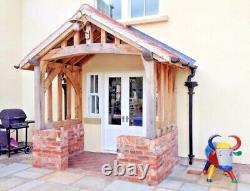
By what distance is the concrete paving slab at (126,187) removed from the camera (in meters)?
6.08

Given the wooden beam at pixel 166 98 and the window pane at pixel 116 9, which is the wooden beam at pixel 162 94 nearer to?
the wooden beam at pixel 166 98

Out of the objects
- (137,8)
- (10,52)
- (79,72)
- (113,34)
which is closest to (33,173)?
(79,72)

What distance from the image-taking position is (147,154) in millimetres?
6340

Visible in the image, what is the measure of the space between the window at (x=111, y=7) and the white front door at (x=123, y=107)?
2243 mm

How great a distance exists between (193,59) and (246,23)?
1808mm

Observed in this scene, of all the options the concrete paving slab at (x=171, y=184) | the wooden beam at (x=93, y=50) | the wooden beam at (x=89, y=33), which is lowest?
the concrete paving slab at (x=171, y=184)

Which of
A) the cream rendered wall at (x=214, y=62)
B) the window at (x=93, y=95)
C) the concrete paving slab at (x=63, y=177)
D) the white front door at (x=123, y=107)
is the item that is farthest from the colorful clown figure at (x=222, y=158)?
the window at (x=93, y=95)

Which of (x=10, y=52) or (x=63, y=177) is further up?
(x=10, y=52)

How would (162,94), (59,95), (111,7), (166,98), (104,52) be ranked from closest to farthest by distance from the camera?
(104,52) → (162,94) → (166,98) → (59,95) → (111,7)

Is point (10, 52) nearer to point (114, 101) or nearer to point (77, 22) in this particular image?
point (114, 101)

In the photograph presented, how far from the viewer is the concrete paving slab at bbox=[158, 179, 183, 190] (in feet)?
20.3

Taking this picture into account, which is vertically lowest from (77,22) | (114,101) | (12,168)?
(12,168)

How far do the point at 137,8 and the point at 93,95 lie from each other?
11.4ft

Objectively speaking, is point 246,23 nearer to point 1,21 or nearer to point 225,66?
point 225,66
